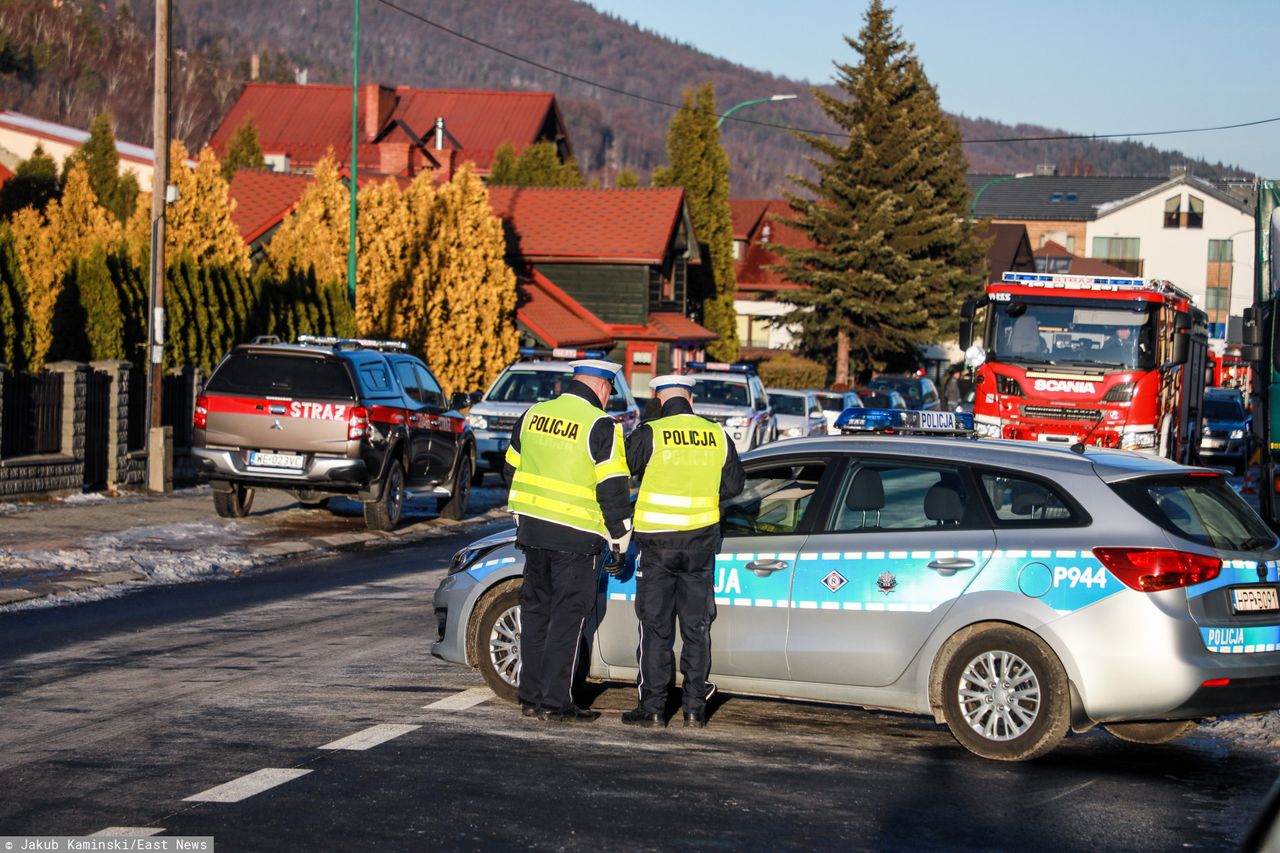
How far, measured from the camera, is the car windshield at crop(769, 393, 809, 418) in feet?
117

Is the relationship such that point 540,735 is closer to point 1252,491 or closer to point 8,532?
point 8,532

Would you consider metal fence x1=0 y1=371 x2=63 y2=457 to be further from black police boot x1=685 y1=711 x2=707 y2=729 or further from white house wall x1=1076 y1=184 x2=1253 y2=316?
white house wall x1=1076 y1=184 x2=1253 y2=316

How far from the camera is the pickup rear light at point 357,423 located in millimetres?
18031

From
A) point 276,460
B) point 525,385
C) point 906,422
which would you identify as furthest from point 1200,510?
point 525,385

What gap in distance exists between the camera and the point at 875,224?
60.1 metres

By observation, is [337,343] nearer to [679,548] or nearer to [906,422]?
[906,422]

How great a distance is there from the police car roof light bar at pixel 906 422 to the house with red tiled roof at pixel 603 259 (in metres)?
33.4

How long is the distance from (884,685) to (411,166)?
43969 millimetres

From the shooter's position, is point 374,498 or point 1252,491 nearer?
point 374,498

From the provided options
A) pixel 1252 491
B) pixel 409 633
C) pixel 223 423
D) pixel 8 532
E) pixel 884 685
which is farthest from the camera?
pixel 1252 491

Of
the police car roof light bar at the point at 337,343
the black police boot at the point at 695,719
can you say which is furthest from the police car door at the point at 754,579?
the police car roof light bar at the point at 337,343

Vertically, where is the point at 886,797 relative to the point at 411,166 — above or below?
below

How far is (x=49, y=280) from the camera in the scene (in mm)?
29766

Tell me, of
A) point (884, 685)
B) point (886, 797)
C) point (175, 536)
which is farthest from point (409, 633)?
point (175, 536)
